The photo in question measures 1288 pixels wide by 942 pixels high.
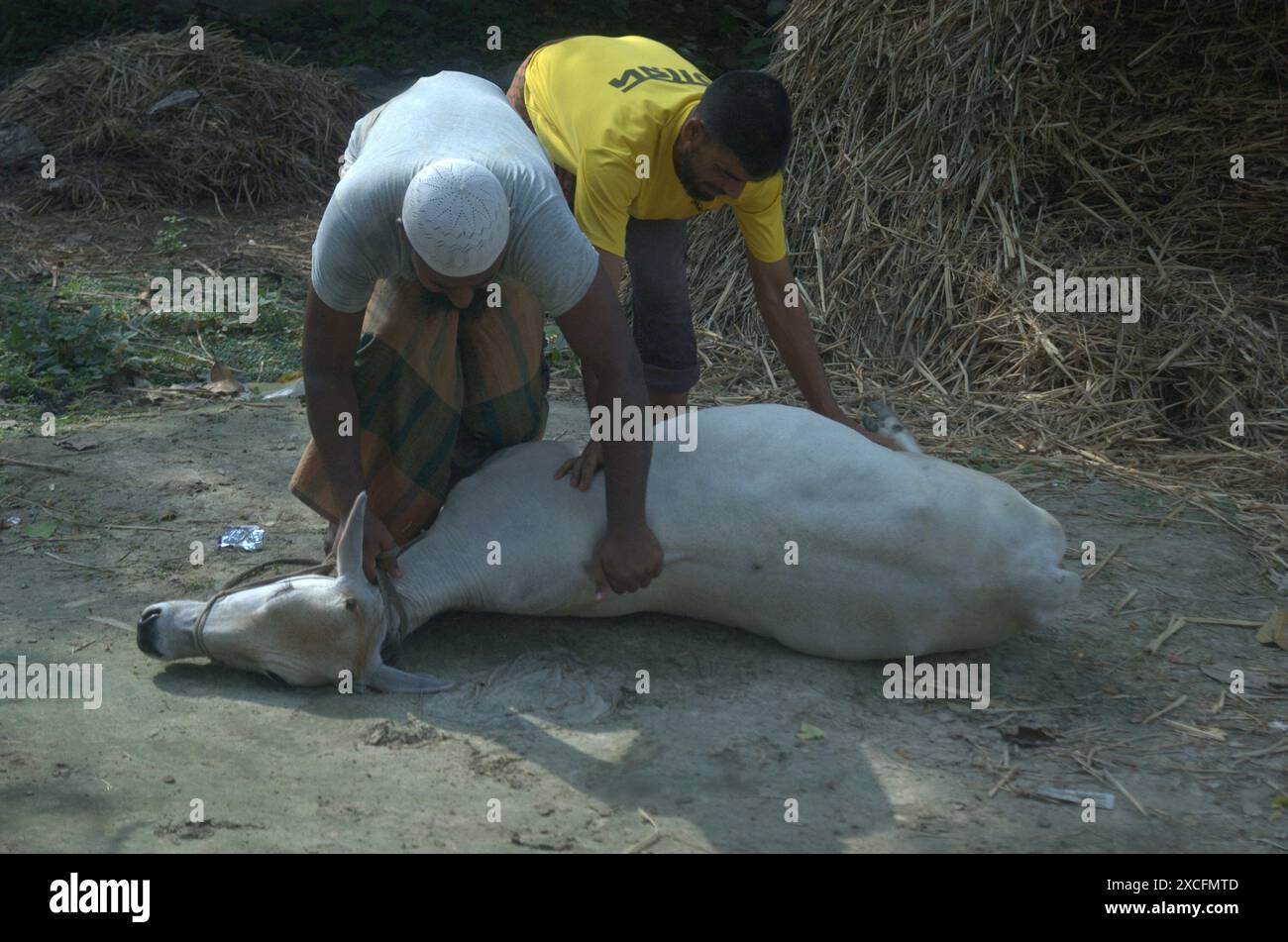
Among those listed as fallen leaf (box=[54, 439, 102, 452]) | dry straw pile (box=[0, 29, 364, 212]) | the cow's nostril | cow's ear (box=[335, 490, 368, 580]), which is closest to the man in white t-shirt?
cow's ear (box=[335, 490, 368, 580])

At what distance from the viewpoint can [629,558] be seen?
3.12 metres

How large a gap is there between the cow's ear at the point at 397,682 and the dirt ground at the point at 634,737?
0.03 m

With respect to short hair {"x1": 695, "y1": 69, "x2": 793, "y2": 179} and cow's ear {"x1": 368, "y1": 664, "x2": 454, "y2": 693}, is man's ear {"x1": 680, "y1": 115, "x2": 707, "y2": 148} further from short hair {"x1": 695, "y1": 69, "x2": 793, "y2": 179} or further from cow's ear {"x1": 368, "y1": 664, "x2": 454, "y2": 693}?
cow's ear {"x1": 368, "y1": 664, "x2": 454, "y2": 693}

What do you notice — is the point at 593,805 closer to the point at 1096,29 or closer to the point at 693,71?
the point at 693,71

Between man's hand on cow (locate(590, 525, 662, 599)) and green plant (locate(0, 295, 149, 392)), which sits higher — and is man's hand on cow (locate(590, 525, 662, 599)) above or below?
below

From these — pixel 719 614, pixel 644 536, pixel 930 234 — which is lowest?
pixel 719 614

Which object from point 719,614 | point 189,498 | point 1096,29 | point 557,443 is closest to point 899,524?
point 719,614

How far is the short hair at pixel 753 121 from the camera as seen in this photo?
3.31m

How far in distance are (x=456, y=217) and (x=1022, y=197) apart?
137 inches

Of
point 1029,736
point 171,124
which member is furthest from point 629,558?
point 171,124

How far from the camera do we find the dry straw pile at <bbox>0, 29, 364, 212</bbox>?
7469mm

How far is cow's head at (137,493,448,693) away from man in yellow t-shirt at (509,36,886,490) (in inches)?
23.1

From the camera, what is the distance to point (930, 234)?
5.57m

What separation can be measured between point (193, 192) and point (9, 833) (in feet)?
18.5
